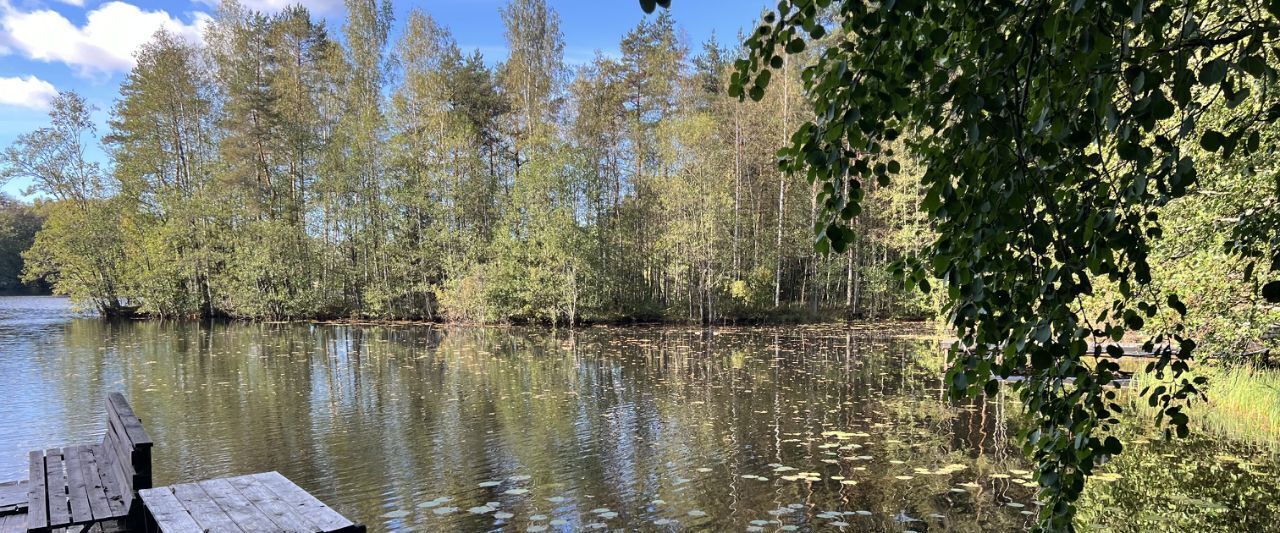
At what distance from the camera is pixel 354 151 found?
29.8 m

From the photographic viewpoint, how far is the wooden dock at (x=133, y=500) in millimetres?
3338

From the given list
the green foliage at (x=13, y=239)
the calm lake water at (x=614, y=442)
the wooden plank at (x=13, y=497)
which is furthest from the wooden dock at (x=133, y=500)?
the green foliage at (x=13, y=239)

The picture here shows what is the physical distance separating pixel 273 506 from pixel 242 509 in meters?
0.17

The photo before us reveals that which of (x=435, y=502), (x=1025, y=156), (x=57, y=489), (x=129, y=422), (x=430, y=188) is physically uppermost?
(x=430, y=188)

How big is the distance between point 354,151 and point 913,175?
23.2 metres

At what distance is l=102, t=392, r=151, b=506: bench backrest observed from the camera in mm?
4121

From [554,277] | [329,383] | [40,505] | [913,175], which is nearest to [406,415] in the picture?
[329,383]

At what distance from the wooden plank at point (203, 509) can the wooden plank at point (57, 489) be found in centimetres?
70

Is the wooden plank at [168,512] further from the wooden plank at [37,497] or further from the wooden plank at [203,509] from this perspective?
the wooden plank at [37,497]

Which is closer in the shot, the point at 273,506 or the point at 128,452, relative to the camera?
the point at 273,506

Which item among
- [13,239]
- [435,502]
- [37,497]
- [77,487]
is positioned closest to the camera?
[37,497]

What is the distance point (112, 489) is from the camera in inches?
185

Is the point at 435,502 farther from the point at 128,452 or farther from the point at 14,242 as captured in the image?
the point at 14,242

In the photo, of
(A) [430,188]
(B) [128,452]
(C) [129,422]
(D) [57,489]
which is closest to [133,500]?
(B) [128,452]
